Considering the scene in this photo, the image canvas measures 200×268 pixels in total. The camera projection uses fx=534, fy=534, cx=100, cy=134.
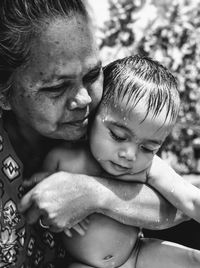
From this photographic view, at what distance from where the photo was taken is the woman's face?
7.79ft

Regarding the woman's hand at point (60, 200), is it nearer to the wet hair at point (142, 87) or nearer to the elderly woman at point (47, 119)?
the elderly woman at point (47, 119)

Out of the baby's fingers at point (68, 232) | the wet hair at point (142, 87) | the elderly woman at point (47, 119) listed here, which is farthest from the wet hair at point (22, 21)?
the baby's fingers at point (68, 232)

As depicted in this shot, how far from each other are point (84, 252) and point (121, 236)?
0.20 meters

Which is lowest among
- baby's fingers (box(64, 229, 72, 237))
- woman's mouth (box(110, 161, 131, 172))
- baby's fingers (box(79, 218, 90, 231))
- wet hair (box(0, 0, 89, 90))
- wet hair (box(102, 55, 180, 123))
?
baby's fingers (box(79, 218, 90, 231))

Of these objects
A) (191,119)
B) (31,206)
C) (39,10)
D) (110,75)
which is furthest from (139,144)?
(191,119)

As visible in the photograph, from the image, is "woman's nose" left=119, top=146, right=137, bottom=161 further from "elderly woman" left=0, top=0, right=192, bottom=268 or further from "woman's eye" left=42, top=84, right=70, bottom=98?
"woman's eye" left=42, top=84, right=70, bottom=98

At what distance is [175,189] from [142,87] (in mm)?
557

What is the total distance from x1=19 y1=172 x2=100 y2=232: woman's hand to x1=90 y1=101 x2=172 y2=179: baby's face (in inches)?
6.6

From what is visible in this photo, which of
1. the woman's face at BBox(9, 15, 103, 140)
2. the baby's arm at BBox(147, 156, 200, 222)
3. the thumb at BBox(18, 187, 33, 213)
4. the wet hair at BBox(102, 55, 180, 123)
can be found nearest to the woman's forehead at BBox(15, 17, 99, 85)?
the woman's face at BBox(9, 15, 103, 140)

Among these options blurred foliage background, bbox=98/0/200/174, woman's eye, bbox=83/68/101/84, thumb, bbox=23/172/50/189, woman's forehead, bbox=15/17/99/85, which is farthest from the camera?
blurred foliage background, bbox=98/0/200/174

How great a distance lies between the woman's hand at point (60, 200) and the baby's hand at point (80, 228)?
5cm

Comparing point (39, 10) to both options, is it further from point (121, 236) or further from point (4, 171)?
point (121, 236)

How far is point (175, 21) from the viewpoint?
17.6 ft

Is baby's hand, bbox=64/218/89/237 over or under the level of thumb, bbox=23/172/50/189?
under
